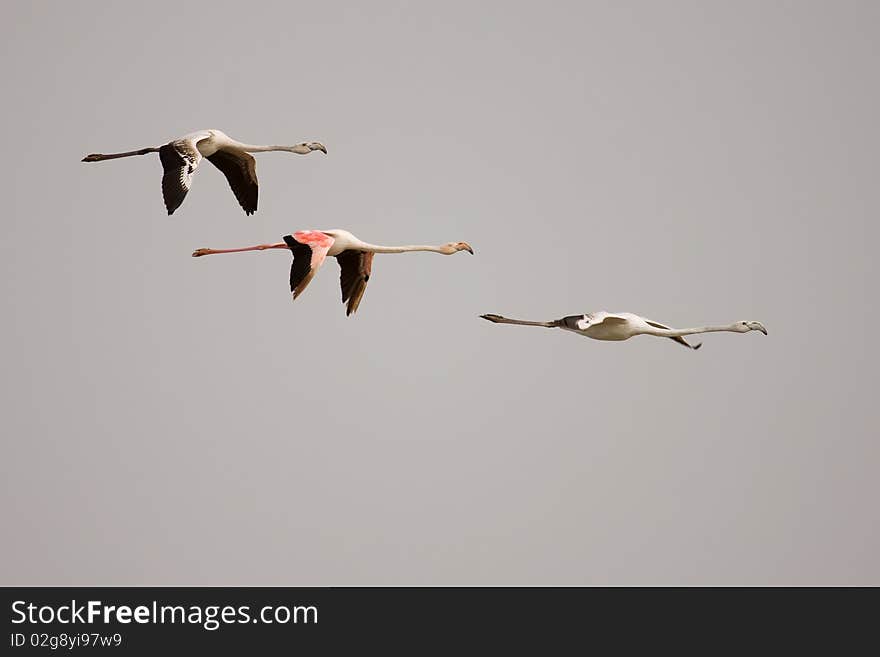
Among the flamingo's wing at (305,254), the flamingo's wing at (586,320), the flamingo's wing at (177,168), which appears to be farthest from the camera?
the flamingo's wing at (586,320)

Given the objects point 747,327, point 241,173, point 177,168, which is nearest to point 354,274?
point 241,173

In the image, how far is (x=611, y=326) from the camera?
3291 centimetres

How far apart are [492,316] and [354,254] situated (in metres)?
3.88

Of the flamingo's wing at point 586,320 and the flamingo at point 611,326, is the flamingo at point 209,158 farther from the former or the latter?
the flamingo's wing at point 586,320

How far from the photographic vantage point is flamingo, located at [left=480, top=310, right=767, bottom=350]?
32.3 metres

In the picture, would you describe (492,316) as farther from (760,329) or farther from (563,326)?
(760,329)

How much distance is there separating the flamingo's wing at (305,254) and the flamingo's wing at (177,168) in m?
1.91

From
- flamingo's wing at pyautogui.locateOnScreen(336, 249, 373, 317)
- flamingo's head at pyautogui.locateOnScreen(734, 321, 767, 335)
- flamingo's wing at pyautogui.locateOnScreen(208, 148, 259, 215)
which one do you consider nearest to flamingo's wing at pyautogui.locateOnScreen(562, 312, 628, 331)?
flamingo's head at pyautogui.locateOnScreen(734, 321, 767, 335)

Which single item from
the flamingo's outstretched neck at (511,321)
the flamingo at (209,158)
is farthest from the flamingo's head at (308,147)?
the flamingo's outstretched neck at (511,321)

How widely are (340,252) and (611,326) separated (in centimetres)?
518

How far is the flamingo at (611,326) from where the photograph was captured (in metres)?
32.3

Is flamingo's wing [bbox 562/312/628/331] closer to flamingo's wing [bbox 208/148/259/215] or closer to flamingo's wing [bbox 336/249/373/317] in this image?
flamingo's wing [bbox 336/249/373/317]

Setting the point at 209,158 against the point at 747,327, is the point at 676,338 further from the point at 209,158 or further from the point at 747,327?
the point at 209,158
